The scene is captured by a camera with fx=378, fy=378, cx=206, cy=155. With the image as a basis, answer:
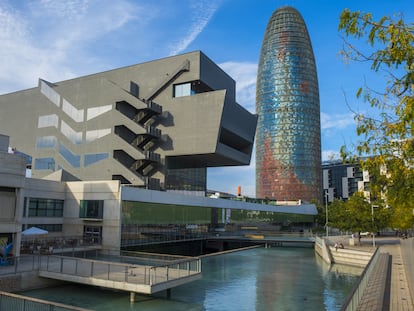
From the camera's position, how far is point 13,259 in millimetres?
26250

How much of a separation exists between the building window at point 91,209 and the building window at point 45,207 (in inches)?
127

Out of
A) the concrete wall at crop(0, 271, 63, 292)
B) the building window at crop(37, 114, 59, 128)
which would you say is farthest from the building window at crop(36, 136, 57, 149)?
the concrete wall at crop(0, 271, 63, 292)

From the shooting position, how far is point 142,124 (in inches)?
2472

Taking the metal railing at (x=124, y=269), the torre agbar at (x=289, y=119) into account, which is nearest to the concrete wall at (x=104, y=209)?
the metal railing at (x=124, y=269)

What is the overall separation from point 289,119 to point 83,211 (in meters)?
140

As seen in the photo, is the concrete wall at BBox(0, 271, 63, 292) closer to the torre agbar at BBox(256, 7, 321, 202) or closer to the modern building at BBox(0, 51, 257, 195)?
the modern building at BBox(0, 51, 257, 195)

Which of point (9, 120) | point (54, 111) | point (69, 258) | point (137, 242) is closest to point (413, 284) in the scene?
point (69, 258)

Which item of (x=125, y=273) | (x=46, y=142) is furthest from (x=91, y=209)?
(x=46, y=142)

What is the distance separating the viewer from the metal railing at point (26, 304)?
13227 millimetres

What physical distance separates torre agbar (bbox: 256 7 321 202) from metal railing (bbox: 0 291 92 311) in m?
160

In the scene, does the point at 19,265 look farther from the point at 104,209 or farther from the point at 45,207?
the point at 45,207

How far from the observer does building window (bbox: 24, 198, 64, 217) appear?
41156mm

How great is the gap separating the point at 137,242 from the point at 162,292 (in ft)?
71.5

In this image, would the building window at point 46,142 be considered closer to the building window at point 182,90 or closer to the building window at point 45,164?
the building window at point 45,164
